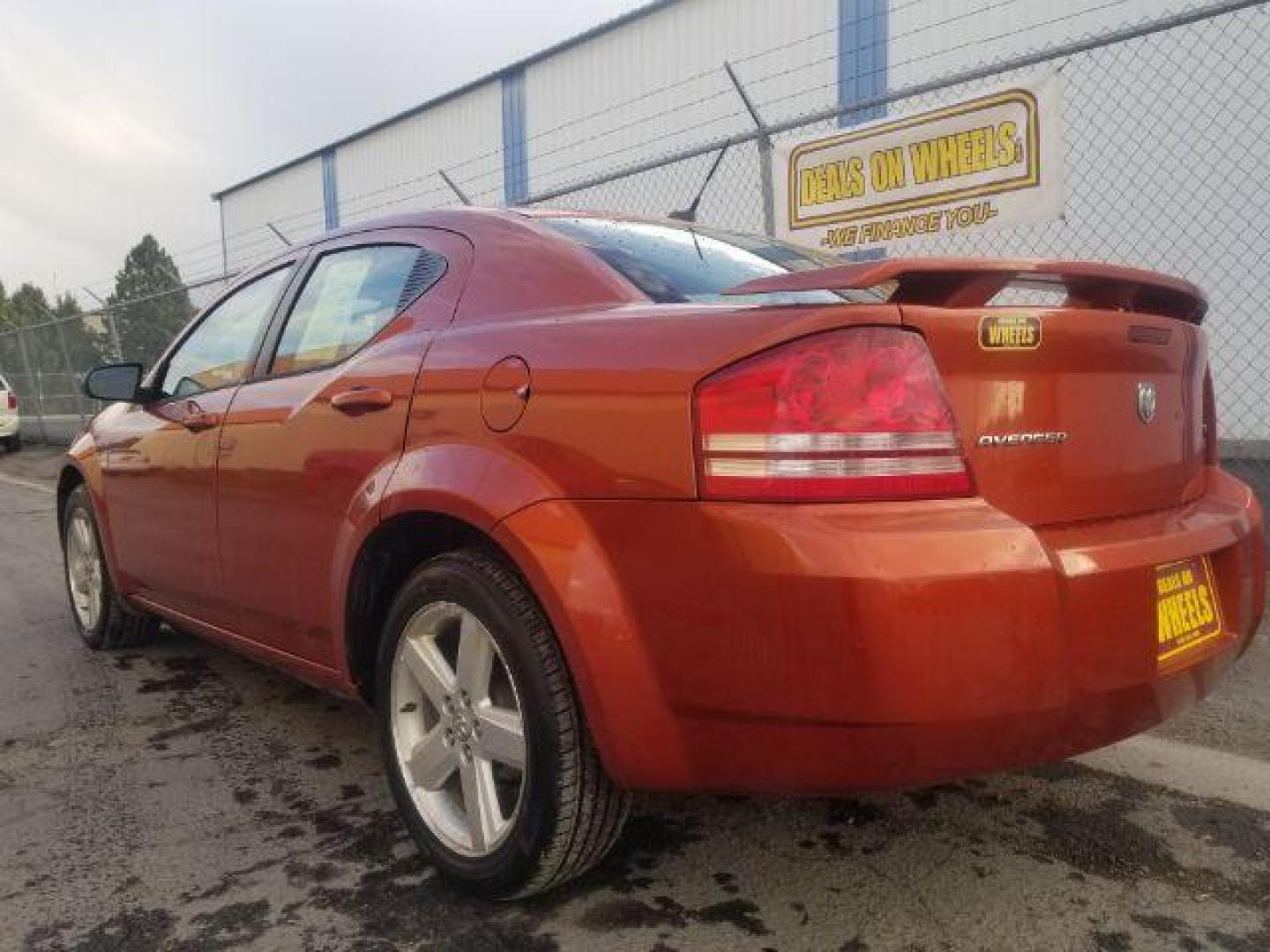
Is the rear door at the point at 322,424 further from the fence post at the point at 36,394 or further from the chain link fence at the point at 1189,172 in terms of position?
the fence post at the point at 36,394

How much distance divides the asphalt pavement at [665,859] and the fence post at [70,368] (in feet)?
41.8

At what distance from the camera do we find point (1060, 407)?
1.98 meters

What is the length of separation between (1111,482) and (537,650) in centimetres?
117

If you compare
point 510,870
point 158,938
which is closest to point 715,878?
point 510,870

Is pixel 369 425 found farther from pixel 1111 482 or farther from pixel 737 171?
pixel 737 171

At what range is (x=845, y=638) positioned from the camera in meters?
1.68

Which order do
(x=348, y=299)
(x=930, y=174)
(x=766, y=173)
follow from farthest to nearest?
1. (x=766, y=173)
2. (x=930, y=174)
3. (x=348, y=299)

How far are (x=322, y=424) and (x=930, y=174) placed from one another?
12.5 feet

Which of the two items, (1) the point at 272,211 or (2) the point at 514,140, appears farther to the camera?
(1) the point at 272,211

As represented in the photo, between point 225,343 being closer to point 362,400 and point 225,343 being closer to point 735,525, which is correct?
point 362,400

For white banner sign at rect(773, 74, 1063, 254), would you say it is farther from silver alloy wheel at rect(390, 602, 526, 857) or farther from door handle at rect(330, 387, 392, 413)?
silver alloy wheel at rect(390, 602, 526, 857)

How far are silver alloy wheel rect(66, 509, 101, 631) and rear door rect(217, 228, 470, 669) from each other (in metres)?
1.50

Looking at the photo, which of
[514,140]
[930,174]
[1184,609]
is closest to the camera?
[1184,609]

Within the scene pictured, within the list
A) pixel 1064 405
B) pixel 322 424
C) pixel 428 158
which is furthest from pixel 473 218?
pixel 428 158
